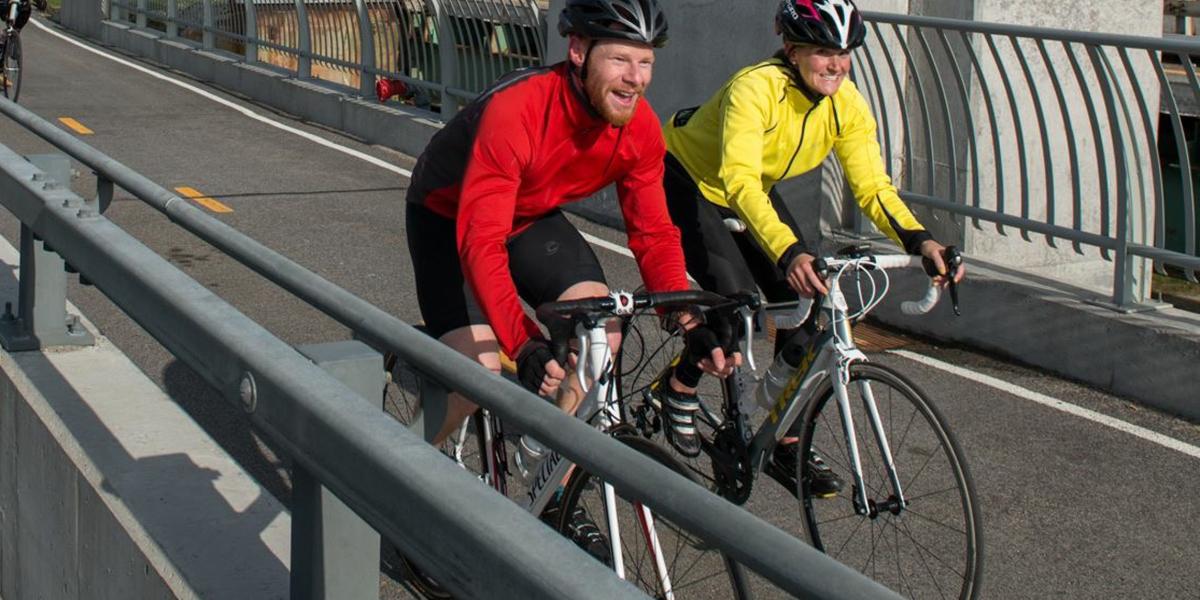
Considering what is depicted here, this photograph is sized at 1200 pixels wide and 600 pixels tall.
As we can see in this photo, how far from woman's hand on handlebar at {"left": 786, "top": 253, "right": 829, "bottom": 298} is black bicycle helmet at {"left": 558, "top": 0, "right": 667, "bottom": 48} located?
2.94 feet

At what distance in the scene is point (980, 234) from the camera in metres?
10.3

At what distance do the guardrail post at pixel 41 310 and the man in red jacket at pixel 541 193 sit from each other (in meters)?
1.07

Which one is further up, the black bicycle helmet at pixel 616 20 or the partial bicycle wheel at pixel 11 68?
the black bicycle helmet at pixel 616 20

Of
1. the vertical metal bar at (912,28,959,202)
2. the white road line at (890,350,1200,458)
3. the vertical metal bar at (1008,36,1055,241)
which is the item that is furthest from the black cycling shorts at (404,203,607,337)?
the vertical metal bar at (912,28,959,202)

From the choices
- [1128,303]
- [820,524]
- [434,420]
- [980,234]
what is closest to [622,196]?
[820,524]

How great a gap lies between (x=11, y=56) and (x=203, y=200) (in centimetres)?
694

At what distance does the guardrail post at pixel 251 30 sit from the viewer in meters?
21.9

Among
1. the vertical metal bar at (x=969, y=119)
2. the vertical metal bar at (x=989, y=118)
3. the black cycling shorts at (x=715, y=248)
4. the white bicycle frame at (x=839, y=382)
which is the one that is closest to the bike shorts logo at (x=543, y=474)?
the white bicycle frame at (x=839, y=382)

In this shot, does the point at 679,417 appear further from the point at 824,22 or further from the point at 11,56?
the point at 11,56

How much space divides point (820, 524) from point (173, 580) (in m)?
2.41

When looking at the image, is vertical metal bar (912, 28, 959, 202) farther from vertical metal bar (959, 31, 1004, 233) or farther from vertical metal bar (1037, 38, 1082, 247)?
vertical metal bar (1037, 38, 1082, 247)

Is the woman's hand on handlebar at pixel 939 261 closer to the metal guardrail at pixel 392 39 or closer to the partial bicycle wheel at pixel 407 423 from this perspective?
the partial bicycle wheel at pixel 407 423

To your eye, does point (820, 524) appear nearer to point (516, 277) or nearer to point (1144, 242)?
point (516, 277)

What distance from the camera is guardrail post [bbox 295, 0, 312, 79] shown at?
65.2 feet
